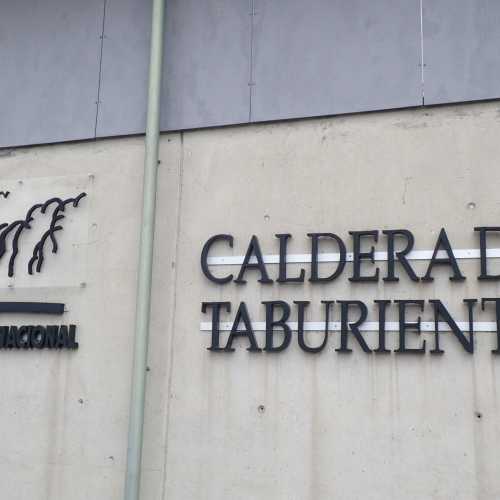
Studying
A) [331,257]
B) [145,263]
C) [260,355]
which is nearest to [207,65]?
[145,263]

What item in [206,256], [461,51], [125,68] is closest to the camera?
[461,51]

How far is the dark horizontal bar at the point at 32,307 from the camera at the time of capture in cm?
547

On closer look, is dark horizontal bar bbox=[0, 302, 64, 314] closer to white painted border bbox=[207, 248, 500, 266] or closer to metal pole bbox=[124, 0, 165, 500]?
metal pole bbox=[124, 0, 165, 500]

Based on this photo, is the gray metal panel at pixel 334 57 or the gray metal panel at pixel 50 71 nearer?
the gray metal panel at pixel 334 57

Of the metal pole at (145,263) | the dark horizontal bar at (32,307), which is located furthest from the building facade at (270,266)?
the metal pole at (145,263)

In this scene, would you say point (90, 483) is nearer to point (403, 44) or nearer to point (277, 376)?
point (277, 376)

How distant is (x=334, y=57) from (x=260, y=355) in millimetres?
2078

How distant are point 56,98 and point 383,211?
2720 millimetres

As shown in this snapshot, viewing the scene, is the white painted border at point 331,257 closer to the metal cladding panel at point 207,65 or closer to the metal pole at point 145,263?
the metal pole at point 145,263

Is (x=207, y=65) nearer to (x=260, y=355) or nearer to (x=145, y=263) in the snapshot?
(x=145, y=263)

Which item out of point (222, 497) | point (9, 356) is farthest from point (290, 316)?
point (9, 356)

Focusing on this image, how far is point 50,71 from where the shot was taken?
5938 millimetres

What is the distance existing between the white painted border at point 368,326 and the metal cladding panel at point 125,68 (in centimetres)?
159

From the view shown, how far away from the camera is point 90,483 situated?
5113mm
